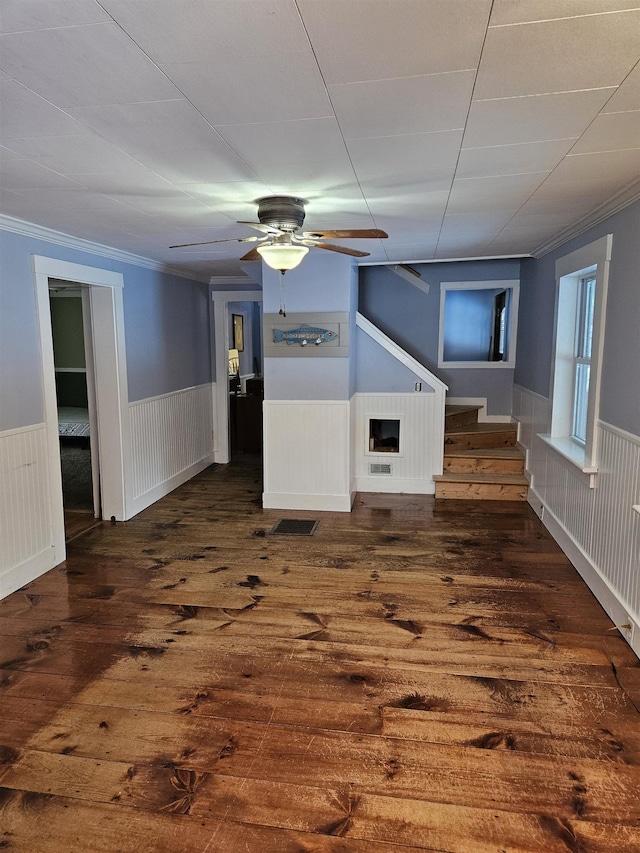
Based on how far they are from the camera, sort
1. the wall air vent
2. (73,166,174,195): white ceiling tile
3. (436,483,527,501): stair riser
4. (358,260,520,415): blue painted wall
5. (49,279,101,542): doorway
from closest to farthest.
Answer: (73,166,174,195): white ceiling tile, (49,279,101,542): doorway, (436,483,527,501): stair riser, the wall air vent, (358,260,520,415): blue painted wall

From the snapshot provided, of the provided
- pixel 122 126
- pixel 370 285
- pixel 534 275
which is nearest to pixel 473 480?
pixel 534 275

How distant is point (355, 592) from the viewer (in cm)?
342

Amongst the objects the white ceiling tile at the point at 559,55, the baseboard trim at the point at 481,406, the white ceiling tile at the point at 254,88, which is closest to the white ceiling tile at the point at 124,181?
the white ceiling tile at the point at 254,88

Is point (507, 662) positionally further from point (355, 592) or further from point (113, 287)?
point (113, 287)

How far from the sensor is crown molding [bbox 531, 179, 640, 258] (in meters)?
2.80

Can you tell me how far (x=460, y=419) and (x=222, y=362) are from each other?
2.99 meters

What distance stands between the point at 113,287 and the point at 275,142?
9.66ft

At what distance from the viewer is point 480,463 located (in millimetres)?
5504

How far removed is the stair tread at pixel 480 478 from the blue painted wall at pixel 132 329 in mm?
3014

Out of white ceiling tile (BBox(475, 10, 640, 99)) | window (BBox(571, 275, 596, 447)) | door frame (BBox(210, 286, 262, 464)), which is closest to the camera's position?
white ceiling tile (BBox(475, 10, 640, 99))

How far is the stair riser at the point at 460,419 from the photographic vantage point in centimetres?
591

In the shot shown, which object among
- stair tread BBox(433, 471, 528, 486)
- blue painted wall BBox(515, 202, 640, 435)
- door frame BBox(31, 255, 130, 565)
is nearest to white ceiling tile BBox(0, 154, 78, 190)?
door frame BBox(31, 255, 130, 565)

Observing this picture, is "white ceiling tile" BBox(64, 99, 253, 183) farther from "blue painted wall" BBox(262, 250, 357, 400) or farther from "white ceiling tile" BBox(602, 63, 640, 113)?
"blue painted wall" BBox(262, 250, 357, 400)

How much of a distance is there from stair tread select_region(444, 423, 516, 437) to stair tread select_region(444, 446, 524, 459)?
18cm
